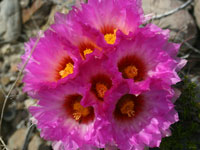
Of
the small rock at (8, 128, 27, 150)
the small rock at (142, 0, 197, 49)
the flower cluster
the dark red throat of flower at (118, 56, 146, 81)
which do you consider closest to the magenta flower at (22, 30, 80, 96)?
the flower cluster

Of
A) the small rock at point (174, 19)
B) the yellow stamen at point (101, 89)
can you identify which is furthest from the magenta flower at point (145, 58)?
the small rock at point (174, 19)

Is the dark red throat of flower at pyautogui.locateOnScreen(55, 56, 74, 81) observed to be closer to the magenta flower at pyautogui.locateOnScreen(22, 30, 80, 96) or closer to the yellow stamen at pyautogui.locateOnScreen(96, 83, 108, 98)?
the magenta flower at pyautogui.locateOnScreen(22, 30, 80, 96)

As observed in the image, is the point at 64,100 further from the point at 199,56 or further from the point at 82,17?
the point at 199,56

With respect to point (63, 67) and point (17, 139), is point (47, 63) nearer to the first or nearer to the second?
point (63, 67)

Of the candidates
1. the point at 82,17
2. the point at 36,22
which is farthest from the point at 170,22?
the point at 36,22

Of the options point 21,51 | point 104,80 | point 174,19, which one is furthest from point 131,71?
point 21,51

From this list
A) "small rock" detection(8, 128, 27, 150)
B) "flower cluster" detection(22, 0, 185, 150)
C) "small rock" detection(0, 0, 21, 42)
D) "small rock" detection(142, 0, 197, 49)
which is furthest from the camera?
"small rock" detection(0, 0, 21, 42)
